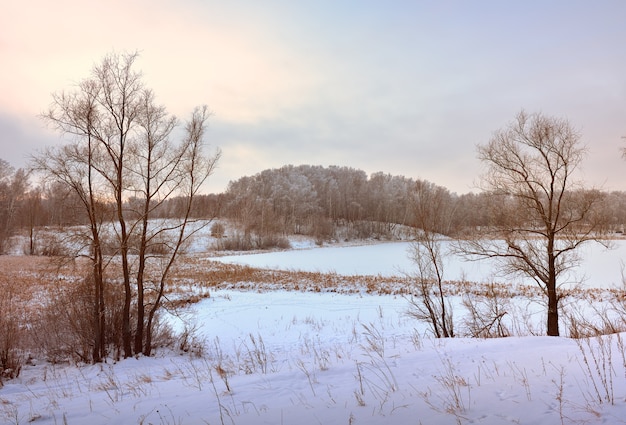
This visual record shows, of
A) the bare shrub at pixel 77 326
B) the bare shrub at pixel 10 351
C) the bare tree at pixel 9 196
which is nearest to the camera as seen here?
the bare shrub at pixel 10 351

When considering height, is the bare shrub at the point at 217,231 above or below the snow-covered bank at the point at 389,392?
above

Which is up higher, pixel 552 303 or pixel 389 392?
pixel 389 392

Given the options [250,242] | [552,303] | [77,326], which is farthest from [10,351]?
[250,242]

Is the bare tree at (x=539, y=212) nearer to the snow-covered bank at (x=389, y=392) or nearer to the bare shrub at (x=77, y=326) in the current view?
the snow-covered bank at (x=389, y=392)

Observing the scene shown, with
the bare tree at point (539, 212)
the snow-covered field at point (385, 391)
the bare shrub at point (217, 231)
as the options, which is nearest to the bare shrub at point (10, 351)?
the snow-covered field at point (385, 391)

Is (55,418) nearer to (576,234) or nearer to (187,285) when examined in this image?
(576,234)

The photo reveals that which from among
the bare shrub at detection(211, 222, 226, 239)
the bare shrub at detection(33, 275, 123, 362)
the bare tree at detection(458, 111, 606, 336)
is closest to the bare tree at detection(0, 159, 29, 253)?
the bare shrub at detection(211, 222, 226, 239)

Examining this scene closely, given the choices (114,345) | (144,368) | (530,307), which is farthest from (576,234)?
(114,345)

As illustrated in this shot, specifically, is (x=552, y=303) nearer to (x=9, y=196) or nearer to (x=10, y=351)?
(x=10, y=351)

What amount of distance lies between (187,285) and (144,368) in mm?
13152

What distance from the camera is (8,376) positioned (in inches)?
333

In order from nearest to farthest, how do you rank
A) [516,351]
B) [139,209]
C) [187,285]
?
[516,351] < [139,209] < [187,285]

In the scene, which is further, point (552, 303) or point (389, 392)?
point (552, 303)

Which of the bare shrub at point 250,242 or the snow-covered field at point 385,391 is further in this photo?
the bare shrub at point 250,242
